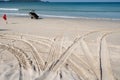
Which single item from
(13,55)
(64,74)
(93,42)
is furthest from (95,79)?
(93,42)

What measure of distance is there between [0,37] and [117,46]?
6.49m

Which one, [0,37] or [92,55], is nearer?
[92,55]

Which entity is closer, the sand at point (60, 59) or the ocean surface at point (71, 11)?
the sand at point (60, 59)

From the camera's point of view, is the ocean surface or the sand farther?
the ocean surface

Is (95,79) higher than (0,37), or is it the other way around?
(95,79)

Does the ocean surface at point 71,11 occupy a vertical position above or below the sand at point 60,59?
below

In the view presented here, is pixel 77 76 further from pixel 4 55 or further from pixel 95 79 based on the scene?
pixel 4 55

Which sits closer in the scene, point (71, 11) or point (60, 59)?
point (60, 59)

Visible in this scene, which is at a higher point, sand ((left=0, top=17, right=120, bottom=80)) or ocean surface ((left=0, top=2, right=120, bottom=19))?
sand ((left=0, top=17, right=120, bottom=80))

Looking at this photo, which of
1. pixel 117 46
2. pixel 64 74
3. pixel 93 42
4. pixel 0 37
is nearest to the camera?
pixel 64 74

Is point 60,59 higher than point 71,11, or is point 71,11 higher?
point 60,59

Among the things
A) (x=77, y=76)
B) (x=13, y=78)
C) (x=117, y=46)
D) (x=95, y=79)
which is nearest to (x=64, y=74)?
(x=77, y=76)

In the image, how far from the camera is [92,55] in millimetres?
8641

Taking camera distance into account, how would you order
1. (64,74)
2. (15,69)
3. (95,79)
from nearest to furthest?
1. (95,79)
2. (64,74)
3. (15,69)
